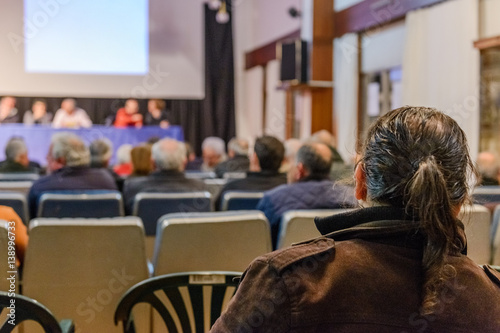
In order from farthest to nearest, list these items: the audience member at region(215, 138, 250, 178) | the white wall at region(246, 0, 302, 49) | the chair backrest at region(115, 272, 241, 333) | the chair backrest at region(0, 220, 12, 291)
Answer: the white wall at region(246, 0, 302, 49), the audience member at region(215, 138, 250, 178), the chair backrest at region(0, 220, 12, 291), the chair backrest at region(115, 272, 241, 333)

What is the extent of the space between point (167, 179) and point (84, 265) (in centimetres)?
192

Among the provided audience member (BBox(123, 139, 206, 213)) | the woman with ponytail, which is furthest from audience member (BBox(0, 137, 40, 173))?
the woman with ponytail

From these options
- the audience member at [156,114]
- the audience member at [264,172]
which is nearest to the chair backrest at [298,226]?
the audience member at [264,172]

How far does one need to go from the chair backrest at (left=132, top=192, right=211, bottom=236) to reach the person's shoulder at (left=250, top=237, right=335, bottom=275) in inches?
93.2

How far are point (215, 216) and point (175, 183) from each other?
1760 millimetres

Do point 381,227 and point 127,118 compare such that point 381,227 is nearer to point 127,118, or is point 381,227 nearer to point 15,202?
point 15,202

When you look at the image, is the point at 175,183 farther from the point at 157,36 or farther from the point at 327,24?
the point at 157,36

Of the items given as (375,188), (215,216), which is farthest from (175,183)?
(375,188)

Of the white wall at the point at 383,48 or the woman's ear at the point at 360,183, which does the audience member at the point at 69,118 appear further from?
the woman's ear at the point at 360,183

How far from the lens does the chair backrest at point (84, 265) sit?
2242 millimetres

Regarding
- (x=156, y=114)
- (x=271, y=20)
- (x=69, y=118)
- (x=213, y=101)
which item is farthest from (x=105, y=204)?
(x=213, y=101)

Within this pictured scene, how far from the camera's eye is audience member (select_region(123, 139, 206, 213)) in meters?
4.14

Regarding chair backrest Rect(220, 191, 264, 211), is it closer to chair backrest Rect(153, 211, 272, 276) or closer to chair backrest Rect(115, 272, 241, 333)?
chair backrest Rect(153, 211, 272, 276)

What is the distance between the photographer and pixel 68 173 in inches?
165
